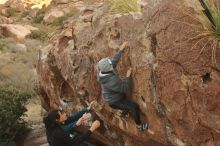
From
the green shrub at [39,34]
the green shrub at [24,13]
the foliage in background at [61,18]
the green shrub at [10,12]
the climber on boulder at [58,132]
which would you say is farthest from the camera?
the green shrub at [10,12]

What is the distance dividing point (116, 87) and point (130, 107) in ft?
1.24

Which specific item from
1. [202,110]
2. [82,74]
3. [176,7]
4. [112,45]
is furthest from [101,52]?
[202,110]

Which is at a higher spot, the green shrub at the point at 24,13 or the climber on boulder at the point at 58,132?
the climber on boulder at the point at 58,132

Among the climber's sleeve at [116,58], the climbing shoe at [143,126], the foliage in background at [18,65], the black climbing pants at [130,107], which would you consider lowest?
the foliage in background at [18,65]

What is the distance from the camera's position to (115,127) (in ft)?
25.9

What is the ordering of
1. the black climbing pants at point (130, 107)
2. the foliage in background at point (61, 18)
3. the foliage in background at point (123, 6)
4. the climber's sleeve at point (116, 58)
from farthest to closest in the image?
1. the foliage in background at point (61, 18)
2. the foliage in background at point (123, 6)
3. the climber's sleeve at point (116, 58)
4. the black climbing pants at point (130, 107)

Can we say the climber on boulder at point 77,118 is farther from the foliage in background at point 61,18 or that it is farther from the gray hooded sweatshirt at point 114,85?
the foliage in background at point 61,18

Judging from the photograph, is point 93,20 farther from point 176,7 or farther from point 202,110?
point 202,110

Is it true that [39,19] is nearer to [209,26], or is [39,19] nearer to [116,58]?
[116,58]

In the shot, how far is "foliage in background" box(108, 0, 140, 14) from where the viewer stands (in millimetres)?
7340

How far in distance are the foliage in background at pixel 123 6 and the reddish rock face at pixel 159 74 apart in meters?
0.20

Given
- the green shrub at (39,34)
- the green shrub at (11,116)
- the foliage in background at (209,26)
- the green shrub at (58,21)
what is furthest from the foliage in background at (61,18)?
the foliage in background at (209,26)

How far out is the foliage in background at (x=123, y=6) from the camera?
7.34 meters

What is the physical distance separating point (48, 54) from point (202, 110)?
16.7 feet
